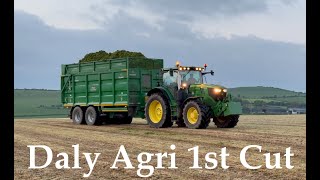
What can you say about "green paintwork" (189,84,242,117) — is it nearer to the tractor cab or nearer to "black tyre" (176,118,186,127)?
the tractor cab

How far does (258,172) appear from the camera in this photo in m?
8.72

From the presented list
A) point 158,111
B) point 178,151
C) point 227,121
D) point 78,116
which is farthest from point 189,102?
point 78,116

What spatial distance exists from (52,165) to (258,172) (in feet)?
13.2

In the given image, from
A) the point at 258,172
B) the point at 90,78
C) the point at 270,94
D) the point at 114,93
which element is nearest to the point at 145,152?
the point at 258,172

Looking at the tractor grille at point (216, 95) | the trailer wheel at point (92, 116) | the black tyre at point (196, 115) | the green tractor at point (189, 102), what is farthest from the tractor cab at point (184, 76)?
the trailer wheel at point (92, 116)

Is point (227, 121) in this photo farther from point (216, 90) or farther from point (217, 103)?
point (216, 90)

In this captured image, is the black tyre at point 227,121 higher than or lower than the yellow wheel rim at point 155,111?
lower

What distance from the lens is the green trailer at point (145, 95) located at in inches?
748

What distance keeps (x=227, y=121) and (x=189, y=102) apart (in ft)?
7.84

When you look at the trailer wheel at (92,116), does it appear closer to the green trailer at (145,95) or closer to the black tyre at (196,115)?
the green trailer at (145,95)

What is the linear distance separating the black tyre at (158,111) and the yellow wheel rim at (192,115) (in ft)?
3.34

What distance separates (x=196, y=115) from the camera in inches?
736

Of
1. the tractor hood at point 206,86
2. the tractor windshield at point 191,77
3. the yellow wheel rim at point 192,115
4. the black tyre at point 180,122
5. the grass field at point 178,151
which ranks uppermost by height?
the tractor windshield at point 191,77

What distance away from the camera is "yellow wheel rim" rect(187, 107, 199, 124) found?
18688mm
